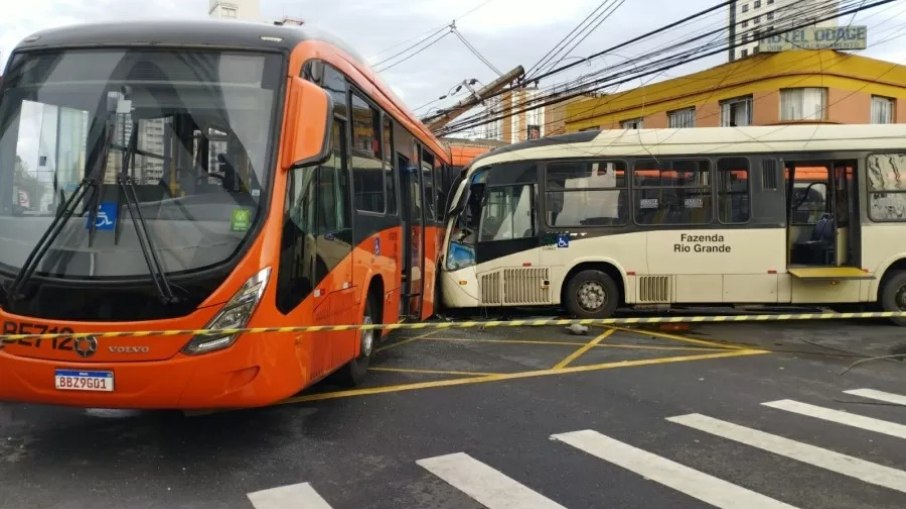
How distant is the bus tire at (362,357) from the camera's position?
6844mm

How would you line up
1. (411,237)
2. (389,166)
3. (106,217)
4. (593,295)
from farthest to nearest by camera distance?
(593,295) < (411,237) < (389,166) < (106,217)

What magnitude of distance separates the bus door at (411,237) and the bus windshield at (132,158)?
147 inches

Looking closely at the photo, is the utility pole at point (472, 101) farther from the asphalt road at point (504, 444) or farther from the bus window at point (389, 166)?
the asphalt road at point (504, 444)

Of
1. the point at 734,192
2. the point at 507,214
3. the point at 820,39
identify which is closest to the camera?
the point at 734,192

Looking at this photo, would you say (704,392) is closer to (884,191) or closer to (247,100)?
(247,100)

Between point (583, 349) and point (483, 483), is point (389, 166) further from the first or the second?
point (483, 483)

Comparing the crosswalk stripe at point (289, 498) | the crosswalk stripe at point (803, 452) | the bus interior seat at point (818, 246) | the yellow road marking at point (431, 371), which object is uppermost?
the bus interior seat at point (818, 246)

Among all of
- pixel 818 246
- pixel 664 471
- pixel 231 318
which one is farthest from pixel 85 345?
Result: pixel 818 246

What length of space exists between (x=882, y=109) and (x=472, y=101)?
17.1 meters

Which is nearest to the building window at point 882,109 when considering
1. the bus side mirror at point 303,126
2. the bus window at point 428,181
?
the bus window at point 428,181

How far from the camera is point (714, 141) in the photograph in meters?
11.1

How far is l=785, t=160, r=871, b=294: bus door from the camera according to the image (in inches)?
426

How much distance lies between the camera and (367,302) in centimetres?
693

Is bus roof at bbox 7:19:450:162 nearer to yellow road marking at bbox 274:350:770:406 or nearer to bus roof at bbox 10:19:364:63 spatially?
bus roof at bbox 10:19:364:63
